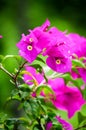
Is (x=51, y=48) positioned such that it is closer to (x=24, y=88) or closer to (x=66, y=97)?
(x=24, y=88)

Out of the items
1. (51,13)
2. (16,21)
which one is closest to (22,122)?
(16,21)

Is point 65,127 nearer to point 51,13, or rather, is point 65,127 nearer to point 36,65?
point 36,65

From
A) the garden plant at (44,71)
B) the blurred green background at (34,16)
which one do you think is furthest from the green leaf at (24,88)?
the blurred green background at (34,16)

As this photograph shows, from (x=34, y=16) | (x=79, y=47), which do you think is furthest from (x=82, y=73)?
(x=34, y=16)

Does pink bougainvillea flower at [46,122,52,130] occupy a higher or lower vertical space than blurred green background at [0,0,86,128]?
lower

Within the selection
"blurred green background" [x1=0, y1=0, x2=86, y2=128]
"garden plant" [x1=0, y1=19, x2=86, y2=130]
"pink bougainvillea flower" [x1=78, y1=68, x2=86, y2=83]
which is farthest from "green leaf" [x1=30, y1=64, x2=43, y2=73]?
"blurred green background" [x1=0, y1=0, x2=86, y2=128]

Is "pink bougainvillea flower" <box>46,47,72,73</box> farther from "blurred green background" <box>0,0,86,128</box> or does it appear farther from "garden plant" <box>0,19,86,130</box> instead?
"blurred green background" <box>0,0,86,128</box>
